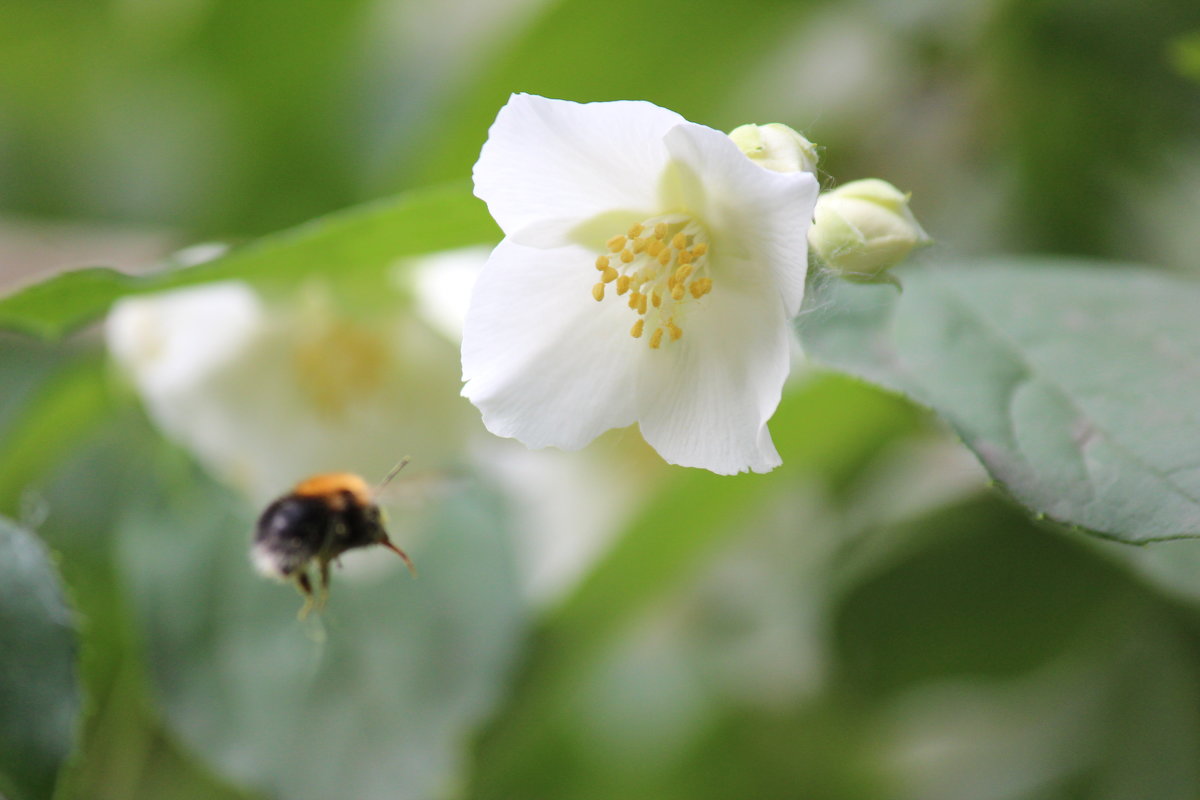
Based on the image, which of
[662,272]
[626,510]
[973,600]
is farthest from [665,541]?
[662,272]

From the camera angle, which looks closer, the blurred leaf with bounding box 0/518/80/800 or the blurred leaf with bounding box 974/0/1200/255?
the blurred leaf with bounding box 0/518/80/800

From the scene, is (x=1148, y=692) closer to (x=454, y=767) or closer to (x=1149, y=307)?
(x=1149, y=307)

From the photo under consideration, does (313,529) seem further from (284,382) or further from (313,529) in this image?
(284,382)

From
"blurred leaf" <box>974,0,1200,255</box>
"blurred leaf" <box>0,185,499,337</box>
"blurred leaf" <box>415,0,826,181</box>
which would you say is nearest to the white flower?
"blurred leaf" <box>0,185,499,337</box>

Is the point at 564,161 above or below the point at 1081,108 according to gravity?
above

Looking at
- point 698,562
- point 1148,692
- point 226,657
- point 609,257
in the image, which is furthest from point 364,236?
A: point 1148,692

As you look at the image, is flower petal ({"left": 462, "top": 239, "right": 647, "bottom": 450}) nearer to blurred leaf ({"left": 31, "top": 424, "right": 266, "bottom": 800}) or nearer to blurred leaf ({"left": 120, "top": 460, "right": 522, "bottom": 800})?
blurred leaf ({"left": 120, "top": 460, "right": 522, "bottom": 800})
